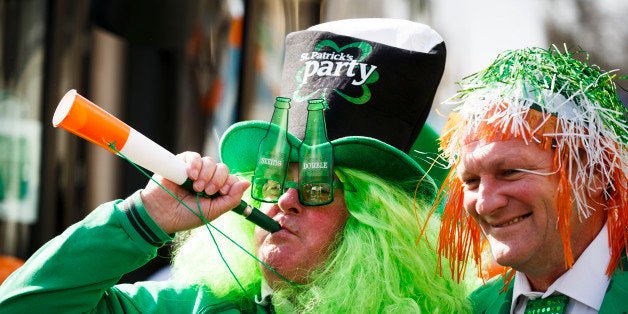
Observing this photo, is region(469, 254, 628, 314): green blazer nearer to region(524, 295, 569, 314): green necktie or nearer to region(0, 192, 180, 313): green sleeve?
region(524, 295, 569, 314): green necktie

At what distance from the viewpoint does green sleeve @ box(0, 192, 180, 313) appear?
7.71 feet

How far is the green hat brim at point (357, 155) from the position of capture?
8.50ft

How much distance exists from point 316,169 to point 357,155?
0.14 m

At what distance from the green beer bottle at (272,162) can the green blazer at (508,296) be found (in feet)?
2.11

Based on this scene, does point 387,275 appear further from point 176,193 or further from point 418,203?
point 176,193

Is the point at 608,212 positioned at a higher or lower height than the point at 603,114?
lower

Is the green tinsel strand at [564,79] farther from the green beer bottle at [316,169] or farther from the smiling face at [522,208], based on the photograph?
the green beer bottle at [316,169]

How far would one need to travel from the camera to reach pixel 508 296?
7.91ft

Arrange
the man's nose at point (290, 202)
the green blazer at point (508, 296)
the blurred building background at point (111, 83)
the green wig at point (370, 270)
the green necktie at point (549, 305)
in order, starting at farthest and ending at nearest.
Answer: the blurred building background at point (111, 83) → the man's nose at point (290, 202) → the green wig at point (370, 270) → the green necktie at point (549, 305) → the green blazer at point (508, 296)

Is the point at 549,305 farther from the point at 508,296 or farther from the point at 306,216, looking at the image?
the point at 306,216

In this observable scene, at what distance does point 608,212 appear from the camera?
2.21 m

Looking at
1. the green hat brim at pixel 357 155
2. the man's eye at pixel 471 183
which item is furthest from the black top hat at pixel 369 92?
the man's eye at pixel 471 183

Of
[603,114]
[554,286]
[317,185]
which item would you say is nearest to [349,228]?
[317,185]

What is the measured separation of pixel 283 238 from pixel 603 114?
94 centimetres
